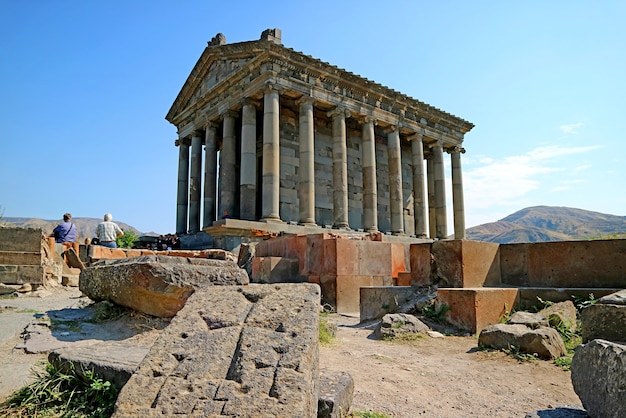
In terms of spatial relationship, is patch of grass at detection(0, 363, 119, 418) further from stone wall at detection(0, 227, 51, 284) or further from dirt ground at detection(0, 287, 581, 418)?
stone wall at detection(0, 227, 51, 284)

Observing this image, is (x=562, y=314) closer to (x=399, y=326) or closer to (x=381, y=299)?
(x=399, y=326)

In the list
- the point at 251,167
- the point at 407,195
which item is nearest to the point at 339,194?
the point at 251,167

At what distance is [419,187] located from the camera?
25.9m

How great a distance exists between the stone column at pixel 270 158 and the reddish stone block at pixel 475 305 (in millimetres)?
12569

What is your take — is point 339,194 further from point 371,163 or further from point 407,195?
point 407,195

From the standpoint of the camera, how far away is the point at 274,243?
457 inches

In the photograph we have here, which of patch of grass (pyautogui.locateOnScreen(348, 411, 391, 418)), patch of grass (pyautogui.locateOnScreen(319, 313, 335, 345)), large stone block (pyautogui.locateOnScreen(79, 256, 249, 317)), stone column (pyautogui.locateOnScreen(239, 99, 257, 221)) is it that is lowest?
patch of grass (pyautogui.locateOnScreen(348, 411, 391, 418))

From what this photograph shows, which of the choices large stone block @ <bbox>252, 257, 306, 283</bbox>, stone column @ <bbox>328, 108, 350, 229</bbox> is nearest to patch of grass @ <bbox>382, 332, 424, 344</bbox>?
large stone block @ <bbox>252, 257, 306, 283</bbox>

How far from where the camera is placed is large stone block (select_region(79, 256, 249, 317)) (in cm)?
462

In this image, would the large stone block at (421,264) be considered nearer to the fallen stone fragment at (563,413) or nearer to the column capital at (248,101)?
the fallen stone fragment at (563,413)

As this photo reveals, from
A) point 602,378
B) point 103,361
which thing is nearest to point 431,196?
point 602,378

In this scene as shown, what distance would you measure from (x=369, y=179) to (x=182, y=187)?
10708mm

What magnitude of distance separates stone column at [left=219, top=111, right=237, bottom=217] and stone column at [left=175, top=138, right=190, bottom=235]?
15.2ft

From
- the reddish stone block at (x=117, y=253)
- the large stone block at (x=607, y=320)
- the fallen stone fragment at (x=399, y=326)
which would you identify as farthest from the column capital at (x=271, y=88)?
the large stone block at (x=607, y=320)
